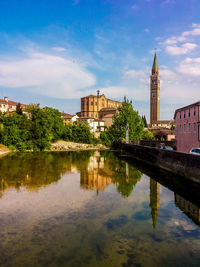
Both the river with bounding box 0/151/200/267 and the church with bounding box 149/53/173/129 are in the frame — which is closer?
the river with bounding box 0/151/200/267

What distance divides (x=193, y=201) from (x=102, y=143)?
6495 centimetres

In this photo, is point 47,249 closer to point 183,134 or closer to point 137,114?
point 183,134

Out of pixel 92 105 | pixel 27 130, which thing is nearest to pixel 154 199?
pixel 27 130

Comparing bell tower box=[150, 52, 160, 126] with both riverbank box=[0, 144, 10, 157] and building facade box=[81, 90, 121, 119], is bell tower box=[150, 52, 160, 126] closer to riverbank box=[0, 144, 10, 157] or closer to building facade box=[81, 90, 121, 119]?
building facade box=[81, 90, 121, 119]

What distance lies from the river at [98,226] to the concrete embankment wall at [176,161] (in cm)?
158

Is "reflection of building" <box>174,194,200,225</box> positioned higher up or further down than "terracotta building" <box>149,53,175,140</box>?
further down

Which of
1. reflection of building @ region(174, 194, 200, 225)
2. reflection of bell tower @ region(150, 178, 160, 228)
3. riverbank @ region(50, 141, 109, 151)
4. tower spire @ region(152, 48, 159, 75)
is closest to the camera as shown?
reflection of building @ region(174, 194, 200, 225)

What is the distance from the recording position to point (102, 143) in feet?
254

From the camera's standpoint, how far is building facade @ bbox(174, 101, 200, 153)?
34.1 meters

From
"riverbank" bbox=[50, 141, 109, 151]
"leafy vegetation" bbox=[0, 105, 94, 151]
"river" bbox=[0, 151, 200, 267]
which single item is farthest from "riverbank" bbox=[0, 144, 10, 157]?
"river" bbox=[0, 151, 200, 267]

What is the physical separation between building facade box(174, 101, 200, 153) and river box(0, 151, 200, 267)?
66.9ft

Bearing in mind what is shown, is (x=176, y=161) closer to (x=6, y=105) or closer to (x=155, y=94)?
(x=6, y=105)

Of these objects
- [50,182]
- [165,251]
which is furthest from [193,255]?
[50,182]

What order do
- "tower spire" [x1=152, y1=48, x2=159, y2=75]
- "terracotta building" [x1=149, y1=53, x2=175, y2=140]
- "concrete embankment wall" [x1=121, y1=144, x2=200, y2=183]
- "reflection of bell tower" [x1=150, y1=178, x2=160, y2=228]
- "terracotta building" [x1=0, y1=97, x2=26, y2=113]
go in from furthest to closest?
"tower spire" [x1=152, y1=48, x2=159, y2=75] < "terracotta building" [x1=149, y1=53, x2=175, y2=140] < "terracotta building" [x1=0, y1=97, x2=26, y2=113] < "concrete embankment wall" [x1=121, y1=144, x2=200, y2=183] < "reflection of bell tower" [x1=150, y1=178, x2=160, y2=228]
